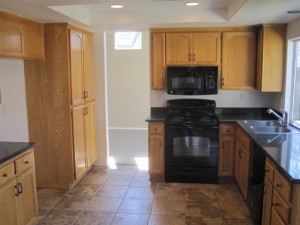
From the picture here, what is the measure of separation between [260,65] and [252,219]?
1.93 m

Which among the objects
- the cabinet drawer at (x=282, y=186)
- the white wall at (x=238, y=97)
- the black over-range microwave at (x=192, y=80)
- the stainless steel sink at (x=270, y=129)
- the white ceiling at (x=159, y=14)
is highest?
the white ceiling at (x=159, y=14)

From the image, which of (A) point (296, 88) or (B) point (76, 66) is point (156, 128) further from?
(A) point (296, 88)

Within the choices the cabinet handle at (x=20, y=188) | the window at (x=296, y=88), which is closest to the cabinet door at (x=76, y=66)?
the cabinet handle at (x=20, y=188)

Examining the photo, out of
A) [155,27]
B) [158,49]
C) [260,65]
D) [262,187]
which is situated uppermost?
[155,27]

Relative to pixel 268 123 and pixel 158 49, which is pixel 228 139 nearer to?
pixel 268 123

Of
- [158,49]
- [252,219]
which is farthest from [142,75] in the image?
[252,219]

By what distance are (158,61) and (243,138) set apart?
1561 millimetres

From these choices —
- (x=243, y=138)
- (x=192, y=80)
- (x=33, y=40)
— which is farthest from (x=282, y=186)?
(x=33, y=40)

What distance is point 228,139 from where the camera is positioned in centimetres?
382

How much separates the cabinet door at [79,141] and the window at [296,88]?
269cm

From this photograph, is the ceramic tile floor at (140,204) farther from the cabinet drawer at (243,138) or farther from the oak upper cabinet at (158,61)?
the oak upper cabinet at (158,61)

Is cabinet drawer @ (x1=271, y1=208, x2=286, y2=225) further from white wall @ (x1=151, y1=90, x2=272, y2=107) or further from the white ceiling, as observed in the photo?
white wall @ (x1=151, y1=90, x2=272, y2=107)

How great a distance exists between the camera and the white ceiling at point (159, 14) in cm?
284

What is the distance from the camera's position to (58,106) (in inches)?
141
